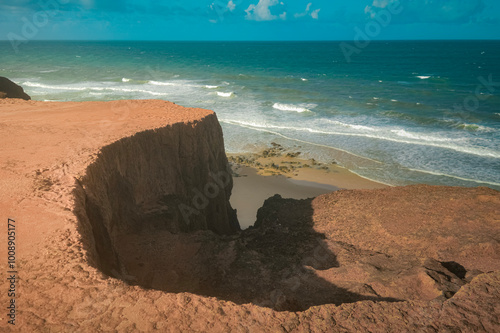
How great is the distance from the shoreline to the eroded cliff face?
3587mm

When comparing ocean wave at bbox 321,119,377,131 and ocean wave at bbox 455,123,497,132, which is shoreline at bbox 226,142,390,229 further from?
ocean wave at bbox 455,123,497,132

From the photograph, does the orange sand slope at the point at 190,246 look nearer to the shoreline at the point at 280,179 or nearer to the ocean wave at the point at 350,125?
the shoreline at the point at 280,179

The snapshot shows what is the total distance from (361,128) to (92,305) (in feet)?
76.0

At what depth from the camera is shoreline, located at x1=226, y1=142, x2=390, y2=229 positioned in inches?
625

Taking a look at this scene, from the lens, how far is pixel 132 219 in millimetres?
7988

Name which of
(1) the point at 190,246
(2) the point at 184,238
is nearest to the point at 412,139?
(2) the point at 184,238

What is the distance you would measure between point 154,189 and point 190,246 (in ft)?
6.24

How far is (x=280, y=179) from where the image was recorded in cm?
1772

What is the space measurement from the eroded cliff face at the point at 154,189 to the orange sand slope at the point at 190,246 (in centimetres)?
4

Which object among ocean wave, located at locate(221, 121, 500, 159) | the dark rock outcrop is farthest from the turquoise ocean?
the dark rock outcrop

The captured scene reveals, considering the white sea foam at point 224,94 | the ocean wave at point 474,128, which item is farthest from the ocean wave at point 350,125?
the white sea foam at point 224,94

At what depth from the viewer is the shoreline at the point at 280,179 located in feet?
52.1

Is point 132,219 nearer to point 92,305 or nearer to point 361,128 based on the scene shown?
point 92,305

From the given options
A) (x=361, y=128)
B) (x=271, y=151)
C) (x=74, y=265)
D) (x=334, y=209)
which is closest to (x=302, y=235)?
(x=334, y=209)
